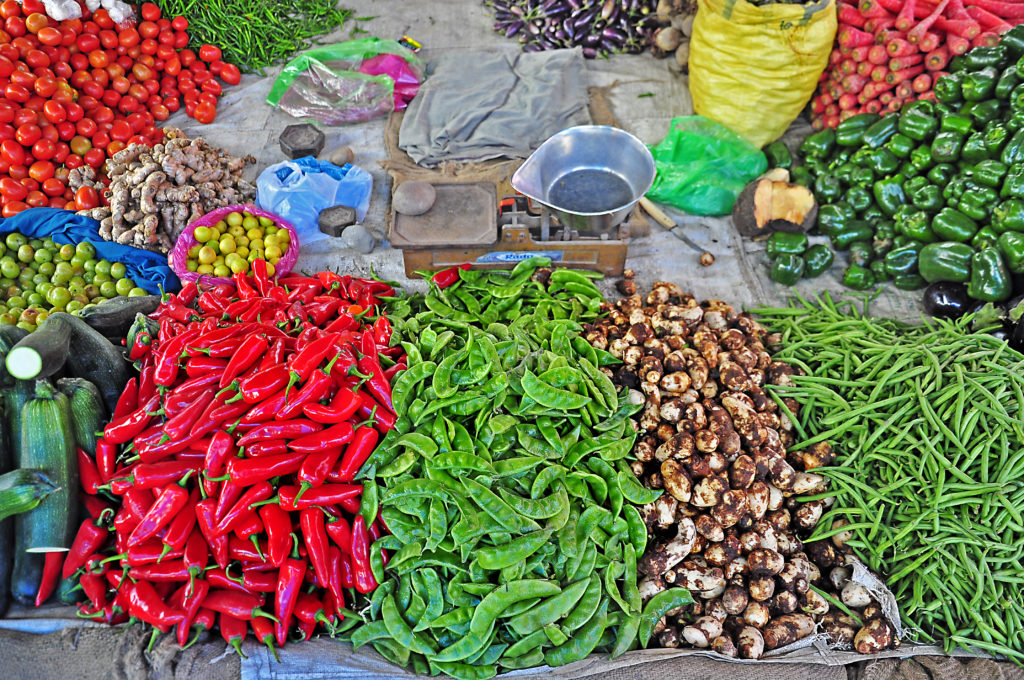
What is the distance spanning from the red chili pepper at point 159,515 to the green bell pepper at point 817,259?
3.37 m

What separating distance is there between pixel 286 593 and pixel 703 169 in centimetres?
336

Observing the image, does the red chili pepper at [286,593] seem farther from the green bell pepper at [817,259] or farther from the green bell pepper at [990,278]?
the green bell pepper at [990,278]

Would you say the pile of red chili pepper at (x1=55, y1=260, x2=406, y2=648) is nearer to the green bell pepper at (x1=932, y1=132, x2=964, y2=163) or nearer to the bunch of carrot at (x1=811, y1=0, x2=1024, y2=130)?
the green bell pepper at (x1=932, y1=132, x2=964, y2=163)

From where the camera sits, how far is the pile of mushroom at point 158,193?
3328 mm

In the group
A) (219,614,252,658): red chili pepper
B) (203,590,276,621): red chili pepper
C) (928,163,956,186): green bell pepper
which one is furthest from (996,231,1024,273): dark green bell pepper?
(219,614,252,658): red chili pepper

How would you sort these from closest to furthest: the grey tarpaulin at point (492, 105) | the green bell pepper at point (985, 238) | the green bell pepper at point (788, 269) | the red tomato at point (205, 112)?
the green bell pepper at point (985, 238), the green bell pepper at point (788, 269), the grey tarpaulin at point (492, 105), the red tomato at point (205, 112)

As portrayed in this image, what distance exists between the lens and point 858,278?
3.50 meters

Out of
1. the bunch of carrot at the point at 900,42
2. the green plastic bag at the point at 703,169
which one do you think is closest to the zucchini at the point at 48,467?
the green plastic bag at the point at 703,169

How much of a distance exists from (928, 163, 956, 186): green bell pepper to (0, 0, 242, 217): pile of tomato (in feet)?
15.4

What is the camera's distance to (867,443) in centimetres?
241

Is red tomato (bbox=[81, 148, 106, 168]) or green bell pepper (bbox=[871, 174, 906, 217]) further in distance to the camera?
red tomato (bbox=[81, 148, 106, 168])

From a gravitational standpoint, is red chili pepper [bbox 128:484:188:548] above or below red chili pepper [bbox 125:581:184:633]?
above

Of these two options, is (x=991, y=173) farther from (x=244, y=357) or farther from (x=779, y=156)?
(x=244, y=357)

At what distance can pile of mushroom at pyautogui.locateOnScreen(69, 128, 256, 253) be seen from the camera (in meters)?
3.33
